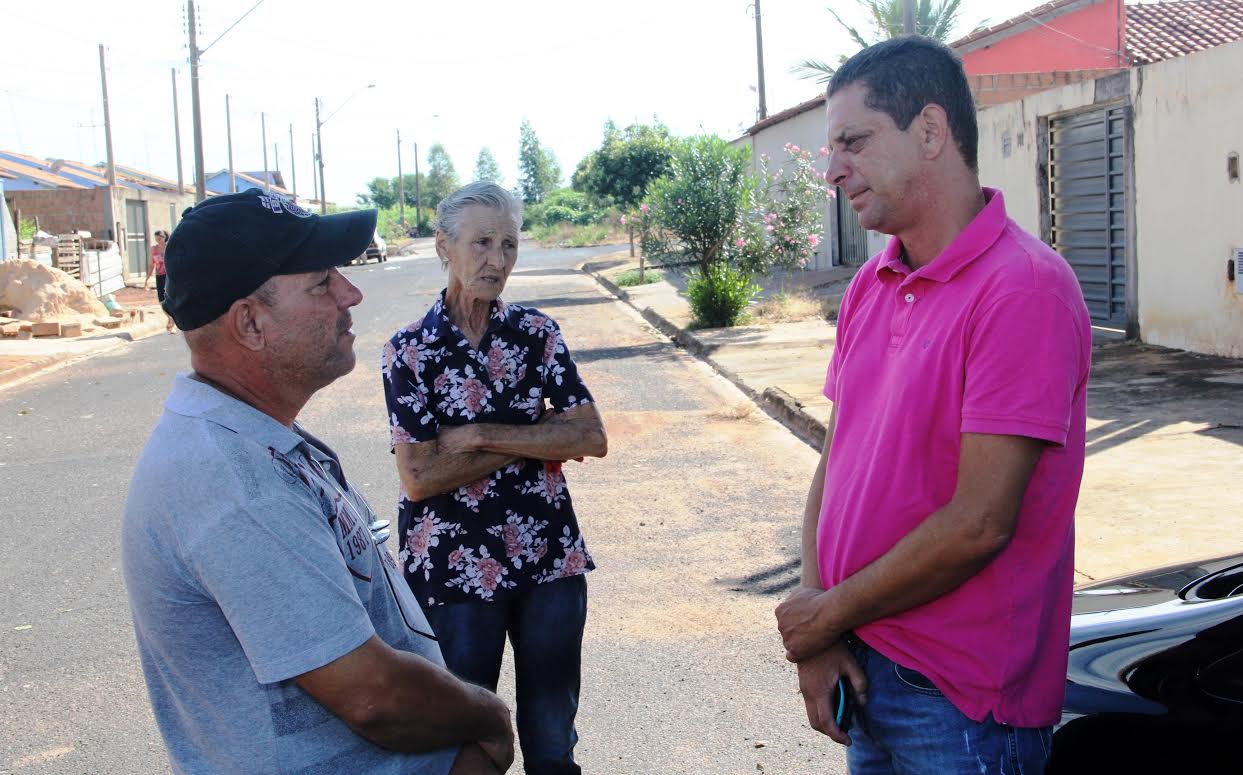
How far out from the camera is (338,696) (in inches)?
67.4

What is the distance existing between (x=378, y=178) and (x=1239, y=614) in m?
136

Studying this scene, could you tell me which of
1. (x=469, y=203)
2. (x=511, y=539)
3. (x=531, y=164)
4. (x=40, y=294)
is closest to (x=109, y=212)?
(x=40, y=294)

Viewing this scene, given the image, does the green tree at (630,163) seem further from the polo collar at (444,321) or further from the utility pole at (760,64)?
the polo collar at (444,321)

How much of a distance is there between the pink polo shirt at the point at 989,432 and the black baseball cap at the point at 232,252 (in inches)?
38.0

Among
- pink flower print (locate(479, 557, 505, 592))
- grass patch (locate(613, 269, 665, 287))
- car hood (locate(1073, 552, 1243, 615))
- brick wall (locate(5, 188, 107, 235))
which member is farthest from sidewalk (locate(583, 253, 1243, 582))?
brick wall (locate(5, 188, 107, 235))

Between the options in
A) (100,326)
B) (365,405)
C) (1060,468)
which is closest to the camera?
(1060,468)

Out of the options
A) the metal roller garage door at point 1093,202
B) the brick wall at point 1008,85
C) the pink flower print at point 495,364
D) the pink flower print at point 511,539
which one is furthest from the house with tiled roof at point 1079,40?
the pink flower print at point 511,539

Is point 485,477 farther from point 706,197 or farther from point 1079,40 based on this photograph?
point 1079,40

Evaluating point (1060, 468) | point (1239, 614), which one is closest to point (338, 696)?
point (1060, 468)

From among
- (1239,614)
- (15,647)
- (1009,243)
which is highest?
(1009,243)

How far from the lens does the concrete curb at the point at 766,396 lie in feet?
30.8

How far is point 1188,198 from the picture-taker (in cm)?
1147

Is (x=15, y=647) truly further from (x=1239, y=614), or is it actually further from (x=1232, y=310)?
(x=1232, y=310)

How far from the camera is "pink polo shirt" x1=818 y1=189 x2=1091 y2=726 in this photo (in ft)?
5.96
